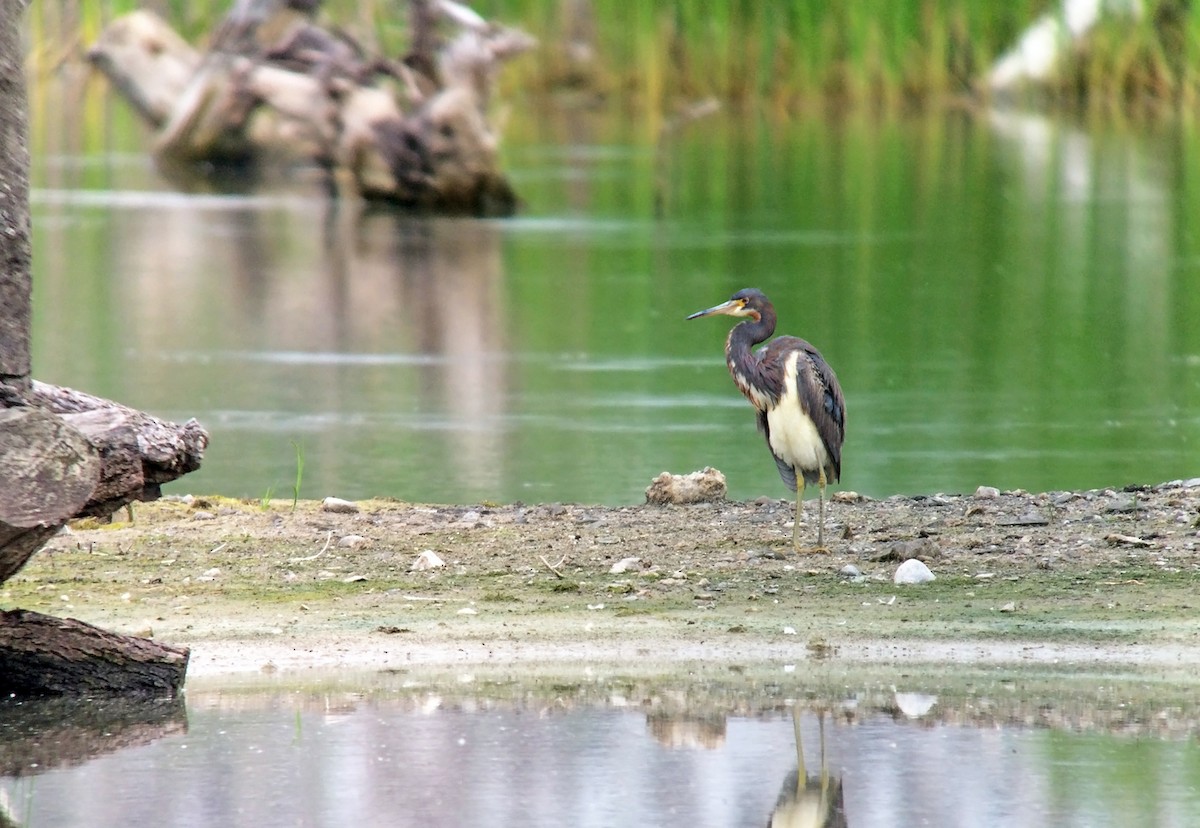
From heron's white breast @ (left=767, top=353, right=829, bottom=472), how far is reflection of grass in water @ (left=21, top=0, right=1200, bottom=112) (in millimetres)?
32755

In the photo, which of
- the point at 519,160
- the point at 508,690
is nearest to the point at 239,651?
the point at 508,690

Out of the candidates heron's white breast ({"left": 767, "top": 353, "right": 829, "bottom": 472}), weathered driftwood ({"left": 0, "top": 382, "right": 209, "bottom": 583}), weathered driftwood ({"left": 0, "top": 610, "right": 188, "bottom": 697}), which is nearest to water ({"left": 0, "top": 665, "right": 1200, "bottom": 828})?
weathered driftwood ({"left": 0, "top": 610, "right": 188, "bottom": 697})

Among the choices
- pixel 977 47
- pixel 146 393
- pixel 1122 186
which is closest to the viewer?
pixel 146 393

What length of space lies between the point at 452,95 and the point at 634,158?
40.8ft

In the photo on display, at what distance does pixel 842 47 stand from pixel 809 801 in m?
42.4

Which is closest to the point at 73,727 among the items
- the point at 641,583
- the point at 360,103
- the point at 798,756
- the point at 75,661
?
the point at 75,661

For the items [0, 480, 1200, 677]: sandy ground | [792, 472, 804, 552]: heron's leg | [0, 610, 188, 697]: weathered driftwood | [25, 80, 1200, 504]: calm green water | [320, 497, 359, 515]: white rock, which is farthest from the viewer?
[25, 80, 1200, 504]: calm green water

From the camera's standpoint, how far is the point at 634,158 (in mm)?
39125

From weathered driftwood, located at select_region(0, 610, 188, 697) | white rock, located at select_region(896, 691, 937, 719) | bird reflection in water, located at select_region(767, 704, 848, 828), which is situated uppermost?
weathered driftwood, located at select_region(0, 610, 188, 697)

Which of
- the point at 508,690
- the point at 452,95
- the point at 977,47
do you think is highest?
the point at 977,47

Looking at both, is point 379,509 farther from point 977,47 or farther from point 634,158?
point 977,47

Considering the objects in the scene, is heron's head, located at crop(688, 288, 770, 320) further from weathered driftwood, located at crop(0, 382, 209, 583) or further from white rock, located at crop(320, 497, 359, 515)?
weathered driftwood, located at crop(0, 382, 209, 583)

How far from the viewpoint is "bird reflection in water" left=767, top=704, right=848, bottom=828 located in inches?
227

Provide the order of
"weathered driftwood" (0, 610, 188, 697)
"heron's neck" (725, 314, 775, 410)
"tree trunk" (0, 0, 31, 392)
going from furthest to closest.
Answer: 1. "heron's neck" (725, 314, 775, 410)
2. "weathered driftwood" (0, 610, 188, 697)
3. "tree trunk" (0, 0, 31, 392)
